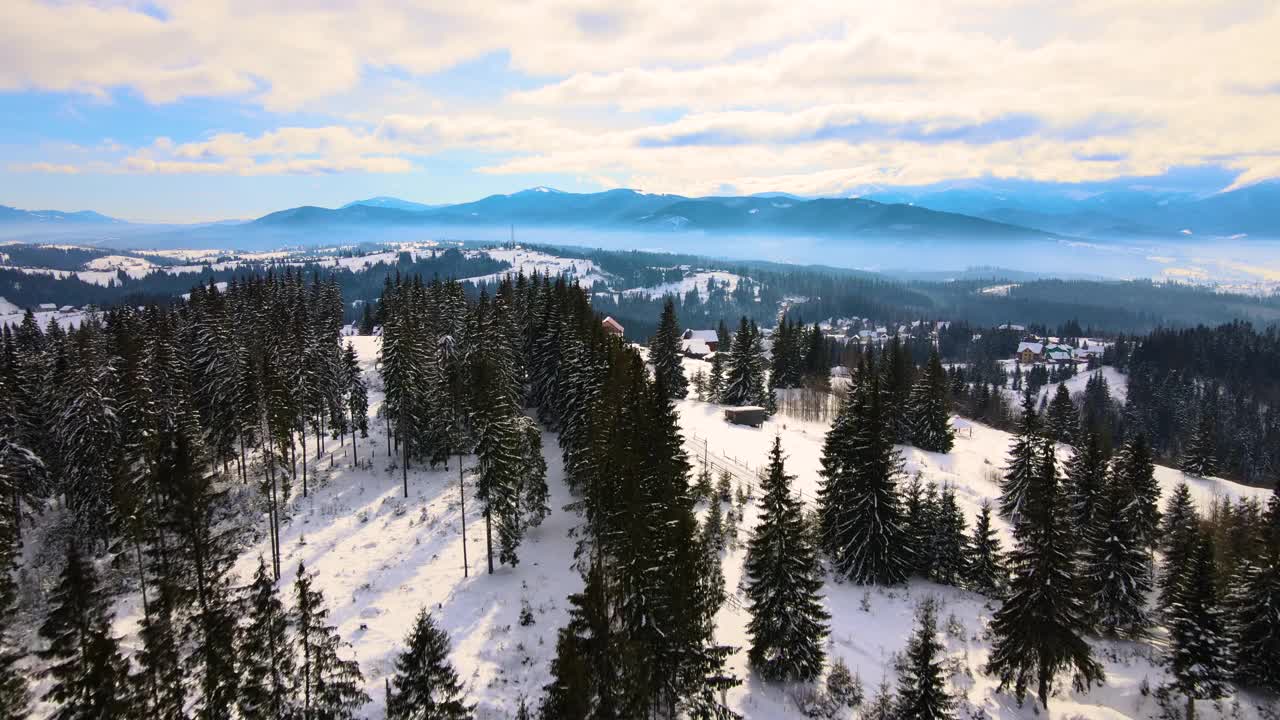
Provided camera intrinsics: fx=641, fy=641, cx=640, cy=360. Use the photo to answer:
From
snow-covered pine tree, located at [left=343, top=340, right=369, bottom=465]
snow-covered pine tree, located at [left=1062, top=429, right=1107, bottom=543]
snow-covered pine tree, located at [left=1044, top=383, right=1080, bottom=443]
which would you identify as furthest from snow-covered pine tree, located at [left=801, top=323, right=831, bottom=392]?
snow-covered pine tree, located at [left=343, top=340, right=369, bottom=465]

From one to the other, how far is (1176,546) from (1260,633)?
9755 millimetres

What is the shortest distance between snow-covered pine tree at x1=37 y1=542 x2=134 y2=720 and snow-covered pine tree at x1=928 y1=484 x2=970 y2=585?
3770cm

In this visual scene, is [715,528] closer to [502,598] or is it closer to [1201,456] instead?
[502,598]

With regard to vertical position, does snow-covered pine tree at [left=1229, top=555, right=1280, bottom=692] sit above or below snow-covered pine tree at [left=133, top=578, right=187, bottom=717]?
below

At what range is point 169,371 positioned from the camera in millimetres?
49125

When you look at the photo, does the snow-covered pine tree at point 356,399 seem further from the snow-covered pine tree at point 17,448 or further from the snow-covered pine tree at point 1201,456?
the snow-covered pine tree at point 1201,456

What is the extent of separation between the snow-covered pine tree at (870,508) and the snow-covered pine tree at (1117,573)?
10066mm

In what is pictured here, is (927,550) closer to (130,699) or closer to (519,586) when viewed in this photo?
(519,586)

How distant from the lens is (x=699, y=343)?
155 meters

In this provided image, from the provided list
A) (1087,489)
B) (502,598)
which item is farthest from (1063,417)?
(502,598)

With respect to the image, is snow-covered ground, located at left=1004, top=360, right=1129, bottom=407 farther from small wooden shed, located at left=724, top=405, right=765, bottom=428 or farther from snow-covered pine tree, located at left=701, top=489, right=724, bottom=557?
snow-covered pine tree, located at left=701, top=489, right=724, bottom=557

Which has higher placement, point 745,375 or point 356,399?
point 745,375

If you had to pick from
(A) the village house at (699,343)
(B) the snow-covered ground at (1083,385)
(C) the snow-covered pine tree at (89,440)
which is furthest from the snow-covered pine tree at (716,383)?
(B) the snow-covered ground at (1083,385)

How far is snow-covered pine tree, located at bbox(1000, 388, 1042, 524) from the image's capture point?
44.1 meters
